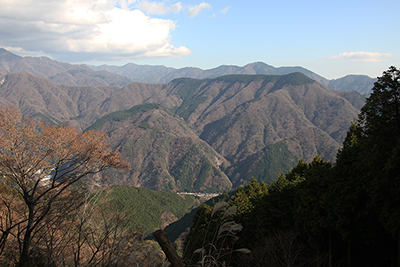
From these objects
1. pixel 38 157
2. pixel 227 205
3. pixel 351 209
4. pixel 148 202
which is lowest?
pixel 148 202

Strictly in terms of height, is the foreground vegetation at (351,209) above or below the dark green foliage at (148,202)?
above

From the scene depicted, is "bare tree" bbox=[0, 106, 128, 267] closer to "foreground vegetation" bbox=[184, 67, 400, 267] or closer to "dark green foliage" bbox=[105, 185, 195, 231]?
"foreground vegetation" bbox=[184, 67, 400, 267]

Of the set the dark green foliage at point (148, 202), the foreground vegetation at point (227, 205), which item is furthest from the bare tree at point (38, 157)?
the dark green foliage at point (148, 202)

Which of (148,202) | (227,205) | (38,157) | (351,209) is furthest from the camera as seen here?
(148,202)

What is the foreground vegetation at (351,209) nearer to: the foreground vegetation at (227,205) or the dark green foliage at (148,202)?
the foreground vegetation at (227,205)

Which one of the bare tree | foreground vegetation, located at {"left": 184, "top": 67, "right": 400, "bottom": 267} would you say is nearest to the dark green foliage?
foreground vegetation, located at {"left": 184, "top": 67, "right": 400, "bottom": 267}

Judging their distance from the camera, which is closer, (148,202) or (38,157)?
(38,157)

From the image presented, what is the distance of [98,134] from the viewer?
13.7 m

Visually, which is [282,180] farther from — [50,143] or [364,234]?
[50,143]

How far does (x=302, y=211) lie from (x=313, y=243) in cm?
237

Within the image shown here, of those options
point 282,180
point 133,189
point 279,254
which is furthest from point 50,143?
point 133,189

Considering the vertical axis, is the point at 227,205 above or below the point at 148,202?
above

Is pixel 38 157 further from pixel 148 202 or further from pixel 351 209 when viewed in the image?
pixel 148 202

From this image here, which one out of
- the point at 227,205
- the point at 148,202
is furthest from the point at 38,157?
the point at 148,202
